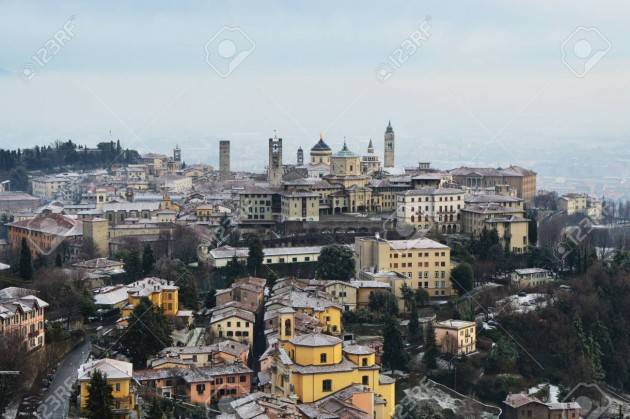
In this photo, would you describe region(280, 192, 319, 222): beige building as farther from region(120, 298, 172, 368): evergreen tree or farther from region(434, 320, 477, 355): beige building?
region(120, 298, 172, 368): evergreen tree

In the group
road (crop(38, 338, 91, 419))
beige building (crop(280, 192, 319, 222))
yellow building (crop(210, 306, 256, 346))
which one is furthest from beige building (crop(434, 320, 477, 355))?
beige building (crop(280, 192, 319, 222))

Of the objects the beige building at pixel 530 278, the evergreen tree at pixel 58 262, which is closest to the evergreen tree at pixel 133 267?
the evergreen tree at pixel 58 262

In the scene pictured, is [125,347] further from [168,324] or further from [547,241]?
[547,241]

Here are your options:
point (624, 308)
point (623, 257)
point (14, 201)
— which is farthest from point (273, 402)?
point (14, 201)

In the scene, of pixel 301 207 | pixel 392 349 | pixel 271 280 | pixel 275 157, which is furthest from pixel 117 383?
pixel 275 157

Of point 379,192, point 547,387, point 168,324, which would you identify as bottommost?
point 547,387

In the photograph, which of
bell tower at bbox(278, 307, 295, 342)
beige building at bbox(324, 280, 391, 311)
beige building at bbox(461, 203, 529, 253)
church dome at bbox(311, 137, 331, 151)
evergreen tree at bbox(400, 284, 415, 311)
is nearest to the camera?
bell tower at bbox(278, 307, 295, 342)

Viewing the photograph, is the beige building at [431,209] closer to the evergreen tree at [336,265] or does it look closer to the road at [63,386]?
the evergreen tree at [336,265]
